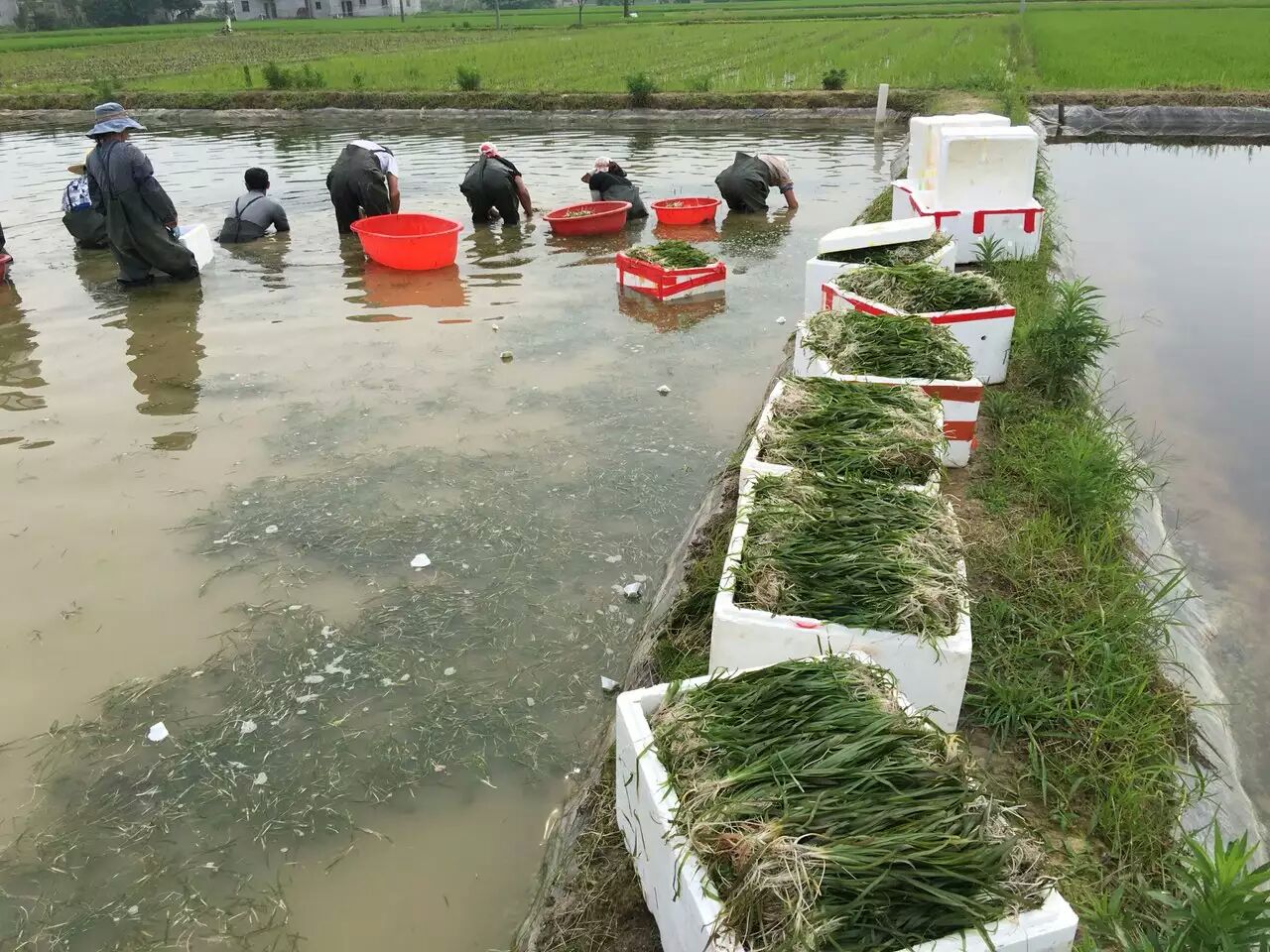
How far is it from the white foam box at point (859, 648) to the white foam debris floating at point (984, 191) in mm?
5484

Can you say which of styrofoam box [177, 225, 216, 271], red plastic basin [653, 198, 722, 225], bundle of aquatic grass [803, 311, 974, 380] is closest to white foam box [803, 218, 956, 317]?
bundle of aquatic grass [803, 311, 974, 380]

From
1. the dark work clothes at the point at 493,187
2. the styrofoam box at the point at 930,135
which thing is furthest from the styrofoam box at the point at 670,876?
the dark work clothes at the point at 493,187

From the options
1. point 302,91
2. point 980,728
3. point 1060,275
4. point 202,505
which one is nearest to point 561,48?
point 302,91

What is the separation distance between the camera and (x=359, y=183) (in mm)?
9531

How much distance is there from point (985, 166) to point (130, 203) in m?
7.49

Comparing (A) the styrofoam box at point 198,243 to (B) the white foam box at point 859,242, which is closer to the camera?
(B) the white foam box at point 859,242

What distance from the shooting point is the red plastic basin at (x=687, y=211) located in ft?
33.2

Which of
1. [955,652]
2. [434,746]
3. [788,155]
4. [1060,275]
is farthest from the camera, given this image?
[788,155]

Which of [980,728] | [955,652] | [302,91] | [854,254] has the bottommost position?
[980,728]

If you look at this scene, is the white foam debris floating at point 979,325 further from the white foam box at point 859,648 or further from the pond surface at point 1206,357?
the white foam box at point 859,648

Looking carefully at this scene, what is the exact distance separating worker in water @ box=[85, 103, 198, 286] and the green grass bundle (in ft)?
14.2

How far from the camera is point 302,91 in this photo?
21.8m

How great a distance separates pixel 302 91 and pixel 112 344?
17.3 metres

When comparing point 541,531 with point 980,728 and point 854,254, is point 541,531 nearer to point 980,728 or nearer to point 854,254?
point 980,728
